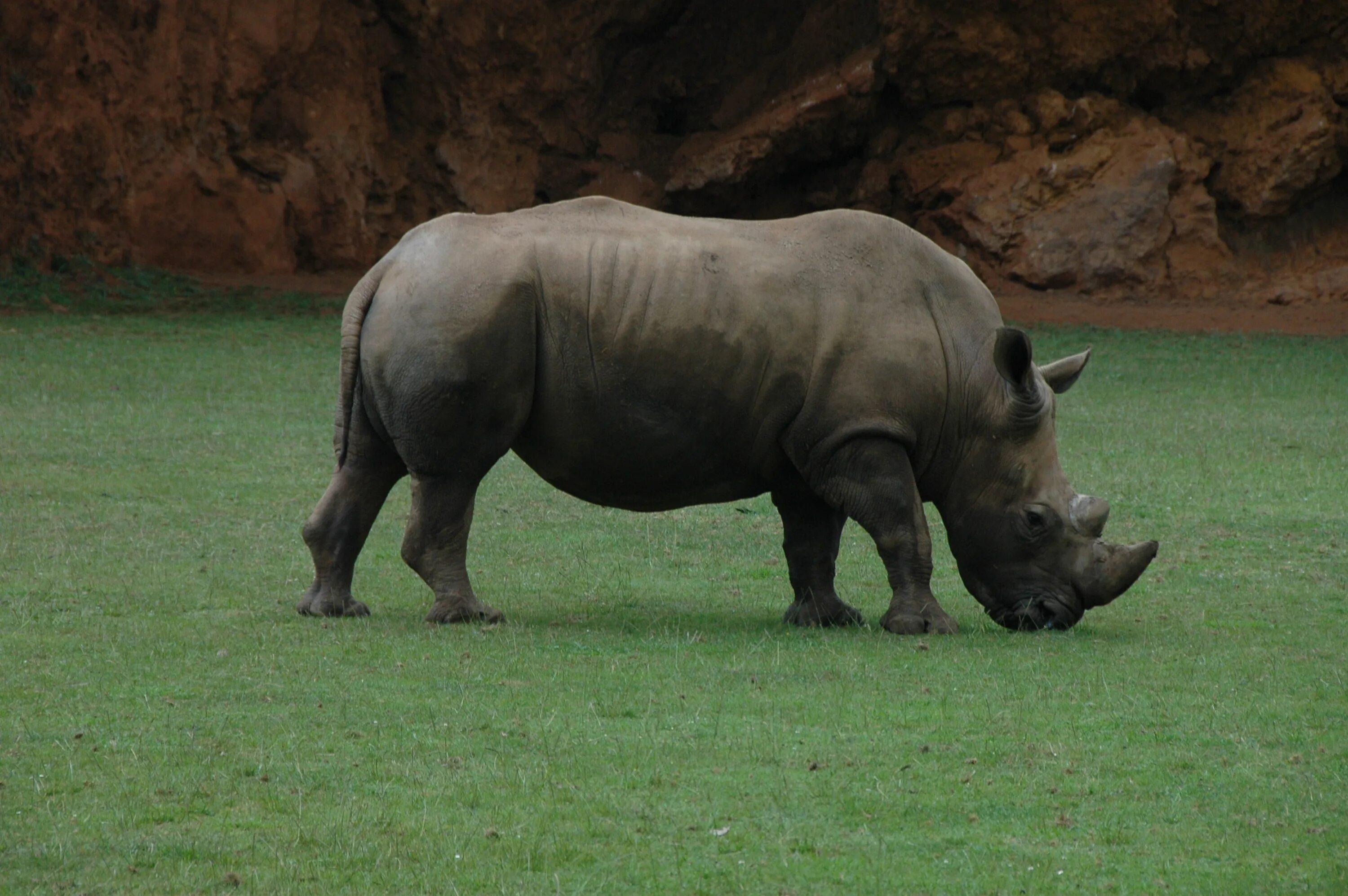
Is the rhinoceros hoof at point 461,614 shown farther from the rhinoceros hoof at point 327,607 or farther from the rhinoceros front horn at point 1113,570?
the rhinoceros front horn at point 1113,570

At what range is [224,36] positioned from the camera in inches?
1109

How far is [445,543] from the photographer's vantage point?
923cm

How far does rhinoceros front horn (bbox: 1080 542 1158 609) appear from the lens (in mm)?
9039

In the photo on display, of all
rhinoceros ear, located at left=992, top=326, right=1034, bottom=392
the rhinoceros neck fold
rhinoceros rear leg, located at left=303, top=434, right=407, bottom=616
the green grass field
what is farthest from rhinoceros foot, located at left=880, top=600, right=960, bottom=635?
rhinoceros rear leg, located at left=303, top=434, right=407, bottom=616

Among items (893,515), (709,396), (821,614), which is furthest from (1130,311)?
(709,396)

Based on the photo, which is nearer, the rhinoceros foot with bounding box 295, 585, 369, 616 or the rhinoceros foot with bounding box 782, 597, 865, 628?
the rhinoceros foot with bounding box 295, 585, 369, 616

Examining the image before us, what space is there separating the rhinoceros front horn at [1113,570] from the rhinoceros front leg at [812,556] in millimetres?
1170

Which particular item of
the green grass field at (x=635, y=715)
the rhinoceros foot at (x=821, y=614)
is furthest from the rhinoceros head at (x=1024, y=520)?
the rhinoceros foot at (x=821, y=614)

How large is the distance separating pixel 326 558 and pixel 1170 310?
21680 millimetres

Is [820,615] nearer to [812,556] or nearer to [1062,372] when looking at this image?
[812,556]

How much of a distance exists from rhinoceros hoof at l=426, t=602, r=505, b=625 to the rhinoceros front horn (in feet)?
9.24

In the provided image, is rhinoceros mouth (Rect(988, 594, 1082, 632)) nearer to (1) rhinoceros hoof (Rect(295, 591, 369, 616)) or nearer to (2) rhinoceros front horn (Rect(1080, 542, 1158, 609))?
(2) rhinoceros front horn (Rect(1080, 542, 1158, 609))

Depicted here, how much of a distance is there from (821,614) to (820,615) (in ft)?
0.03

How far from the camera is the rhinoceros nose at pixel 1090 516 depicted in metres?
9.22
